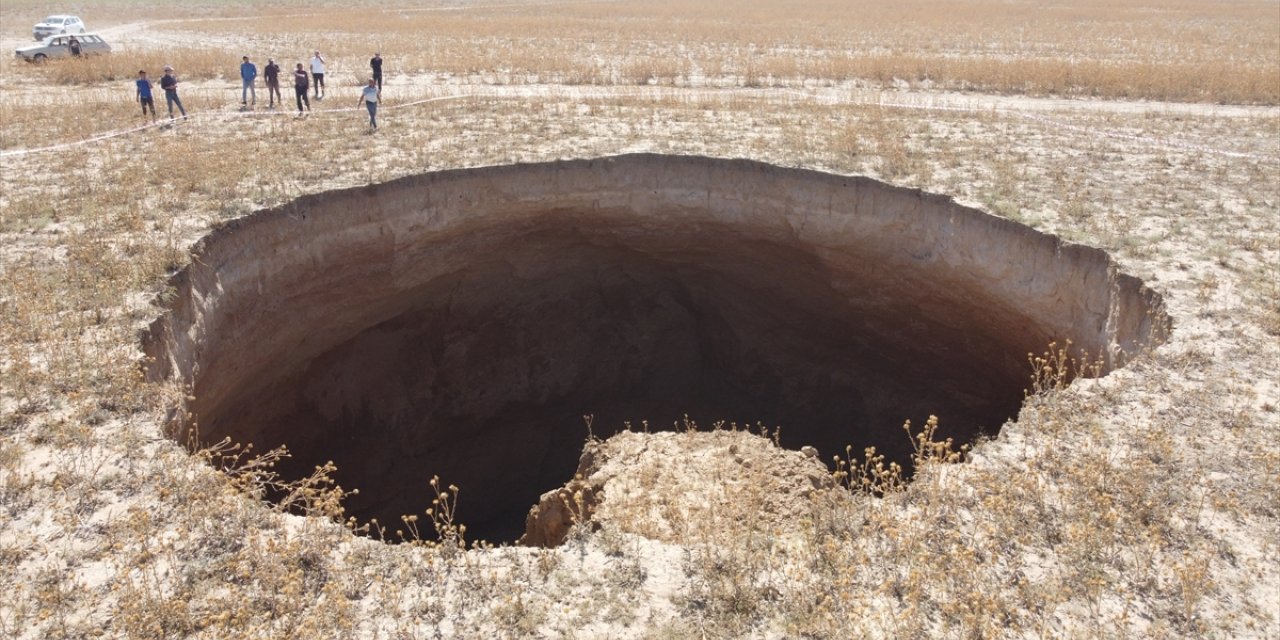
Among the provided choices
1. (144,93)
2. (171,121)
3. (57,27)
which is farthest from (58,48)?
(171,121)

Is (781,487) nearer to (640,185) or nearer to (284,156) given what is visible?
(640,185)

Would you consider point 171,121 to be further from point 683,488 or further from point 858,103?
point 858,103

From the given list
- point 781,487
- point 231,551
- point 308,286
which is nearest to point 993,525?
point 781,487

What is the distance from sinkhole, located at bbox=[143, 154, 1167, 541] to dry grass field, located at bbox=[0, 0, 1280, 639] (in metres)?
0.45

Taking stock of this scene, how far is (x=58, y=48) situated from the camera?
25.7 metres

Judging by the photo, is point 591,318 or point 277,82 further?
point 277,82

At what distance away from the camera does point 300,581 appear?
15.6 ft

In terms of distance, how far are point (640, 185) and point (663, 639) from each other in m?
8.37

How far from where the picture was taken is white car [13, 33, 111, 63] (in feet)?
82.3

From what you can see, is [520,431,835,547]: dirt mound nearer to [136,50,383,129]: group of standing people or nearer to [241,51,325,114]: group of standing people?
[136,50,383,129]: group of standing people

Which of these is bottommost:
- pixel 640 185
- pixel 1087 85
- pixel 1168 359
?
pixel 1168 359

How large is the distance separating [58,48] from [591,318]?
21425 mm

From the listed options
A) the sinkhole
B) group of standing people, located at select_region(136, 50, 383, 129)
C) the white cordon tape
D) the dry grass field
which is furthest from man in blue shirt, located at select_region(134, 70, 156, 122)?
the sinkhole

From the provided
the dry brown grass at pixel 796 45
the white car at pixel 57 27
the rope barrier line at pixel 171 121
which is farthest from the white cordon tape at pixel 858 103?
the white car at pixel 57 27
